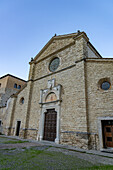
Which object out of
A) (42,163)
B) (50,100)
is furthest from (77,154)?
(50,100)

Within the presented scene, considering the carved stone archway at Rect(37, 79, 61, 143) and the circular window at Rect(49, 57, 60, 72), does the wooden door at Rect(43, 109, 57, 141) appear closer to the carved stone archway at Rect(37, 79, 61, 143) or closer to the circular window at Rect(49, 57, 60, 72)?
the carved stone archway at Rect(37, 79, 61, 143)

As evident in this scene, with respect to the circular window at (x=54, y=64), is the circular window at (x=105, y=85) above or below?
below

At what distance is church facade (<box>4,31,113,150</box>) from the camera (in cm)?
680

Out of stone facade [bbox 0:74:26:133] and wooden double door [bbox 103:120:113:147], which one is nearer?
wooden double door [bbox 103:120:113:147]

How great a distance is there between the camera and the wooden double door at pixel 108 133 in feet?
20.9

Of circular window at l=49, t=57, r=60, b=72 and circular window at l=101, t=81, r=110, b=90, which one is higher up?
circular window at l=49, t=57, r=60, b=72

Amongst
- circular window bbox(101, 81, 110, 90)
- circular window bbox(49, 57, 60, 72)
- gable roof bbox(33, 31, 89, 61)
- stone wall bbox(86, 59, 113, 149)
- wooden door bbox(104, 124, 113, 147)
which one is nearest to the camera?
wooden door bbox(104, 124, 113, 147)

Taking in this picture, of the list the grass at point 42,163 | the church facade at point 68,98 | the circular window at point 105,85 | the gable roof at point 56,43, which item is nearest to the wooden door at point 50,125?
the church facade at point 68,98

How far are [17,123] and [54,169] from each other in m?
11.1

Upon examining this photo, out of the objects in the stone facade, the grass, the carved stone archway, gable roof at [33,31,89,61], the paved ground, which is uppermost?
A: gable roof at [33,31,89,61]

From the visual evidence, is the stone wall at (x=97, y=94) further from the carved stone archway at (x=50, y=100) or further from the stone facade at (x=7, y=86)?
the stone facade at (x=7, y=86)

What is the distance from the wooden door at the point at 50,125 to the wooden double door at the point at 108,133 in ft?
13.5

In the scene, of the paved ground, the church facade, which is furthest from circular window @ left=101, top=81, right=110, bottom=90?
the paved ground

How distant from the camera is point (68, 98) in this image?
8.73 meters
